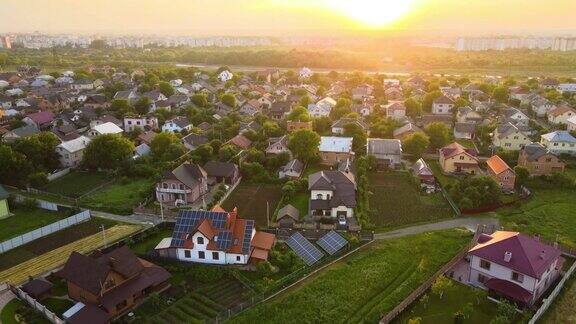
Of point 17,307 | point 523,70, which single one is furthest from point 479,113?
point 523,70

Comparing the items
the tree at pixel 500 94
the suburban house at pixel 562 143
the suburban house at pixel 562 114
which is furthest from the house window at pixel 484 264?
the tree at pixel 500 94

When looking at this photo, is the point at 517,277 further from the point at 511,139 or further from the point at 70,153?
the point at 70,153

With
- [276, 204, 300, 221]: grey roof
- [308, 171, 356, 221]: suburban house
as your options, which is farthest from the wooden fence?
[276, 204, 300, 221]: grey roof

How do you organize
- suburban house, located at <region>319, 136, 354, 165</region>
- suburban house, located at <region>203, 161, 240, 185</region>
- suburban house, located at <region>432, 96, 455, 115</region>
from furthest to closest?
suburban house, located at <region>432, 96, 455, 115</region>
suburban house, located at <region>319, 136, 354, 165</region>
suburban house, located at <region>203, 161, 240, 185</region>

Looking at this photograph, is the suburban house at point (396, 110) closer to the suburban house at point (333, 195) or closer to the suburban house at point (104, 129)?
the suburban house at point (333, 195)

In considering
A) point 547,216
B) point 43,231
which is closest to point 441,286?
point 547,216

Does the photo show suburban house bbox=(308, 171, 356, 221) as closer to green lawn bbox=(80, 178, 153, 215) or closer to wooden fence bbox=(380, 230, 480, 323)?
wooden fence bbox=(380, 230, 480, 323)

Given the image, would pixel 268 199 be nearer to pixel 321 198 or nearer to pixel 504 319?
pixel 321 198
